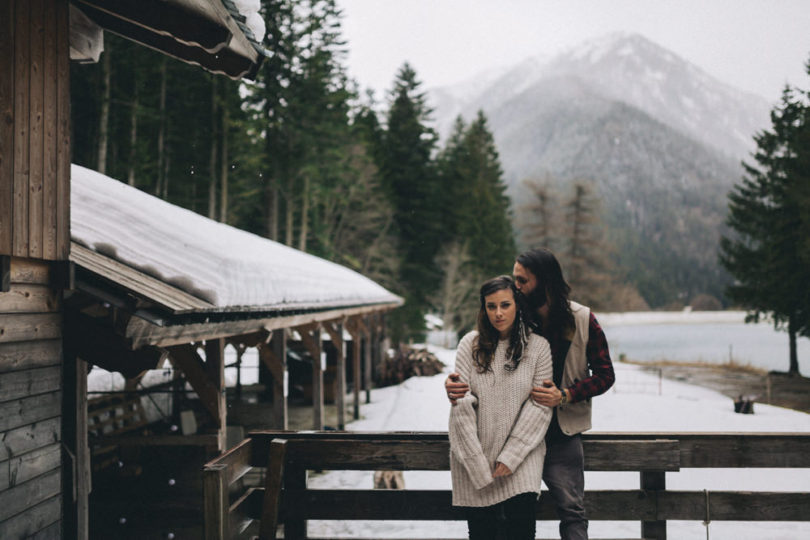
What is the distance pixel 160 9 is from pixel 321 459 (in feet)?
9.52

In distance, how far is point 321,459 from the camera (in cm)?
327

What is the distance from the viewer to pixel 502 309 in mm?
2762

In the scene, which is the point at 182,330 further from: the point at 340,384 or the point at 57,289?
the point at 340,384

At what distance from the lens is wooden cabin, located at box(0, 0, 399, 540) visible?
351 centimetres

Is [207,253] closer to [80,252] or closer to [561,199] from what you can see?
[80,252]

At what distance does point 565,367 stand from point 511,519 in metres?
0.75

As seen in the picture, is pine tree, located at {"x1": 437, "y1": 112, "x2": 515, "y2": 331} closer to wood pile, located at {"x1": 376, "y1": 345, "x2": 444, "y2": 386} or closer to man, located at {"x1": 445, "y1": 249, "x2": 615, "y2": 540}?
wood pile, located at {"x1": 376, "y1": 345, "x2": 444, "y2": 386}

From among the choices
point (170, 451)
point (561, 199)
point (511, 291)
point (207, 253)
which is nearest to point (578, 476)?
point (511, 291)

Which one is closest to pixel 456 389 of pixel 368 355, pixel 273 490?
pixel 273 490

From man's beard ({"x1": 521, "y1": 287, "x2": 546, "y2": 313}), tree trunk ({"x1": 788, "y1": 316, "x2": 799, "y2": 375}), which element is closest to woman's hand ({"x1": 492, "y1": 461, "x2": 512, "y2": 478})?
man's beard ({"x1": 521, "y1": 287, "x2": 546, "y2": 313})

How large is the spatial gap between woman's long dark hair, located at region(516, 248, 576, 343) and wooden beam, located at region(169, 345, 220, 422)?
9.61 feet

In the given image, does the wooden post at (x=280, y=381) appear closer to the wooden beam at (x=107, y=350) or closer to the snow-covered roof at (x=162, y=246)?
the snow-covered roof at (x=162, y=246)

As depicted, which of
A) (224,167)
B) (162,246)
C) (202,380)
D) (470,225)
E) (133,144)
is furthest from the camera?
(470,225)

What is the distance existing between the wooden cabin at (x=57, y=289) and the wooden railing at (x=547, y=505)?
1.21 meters
